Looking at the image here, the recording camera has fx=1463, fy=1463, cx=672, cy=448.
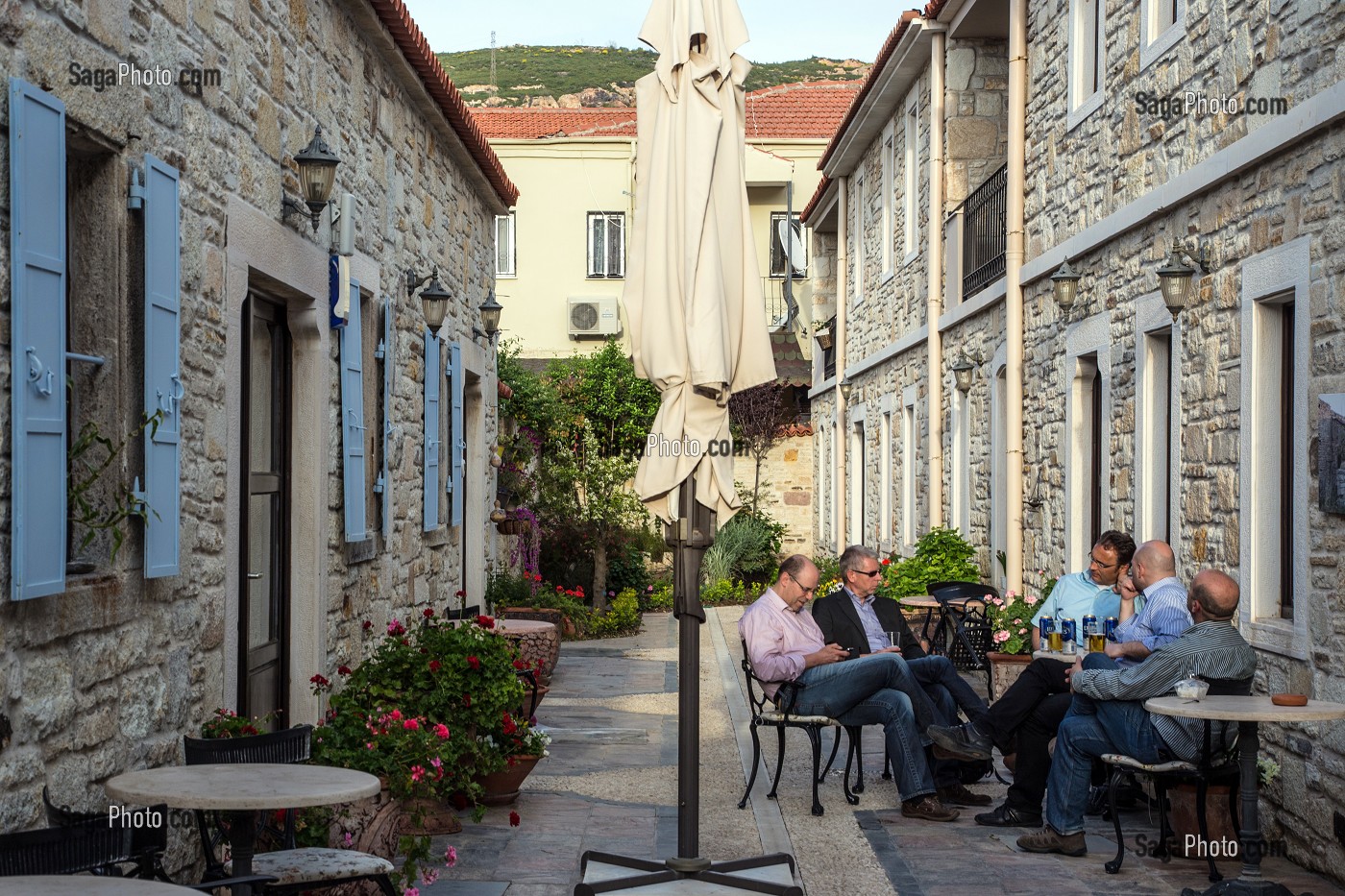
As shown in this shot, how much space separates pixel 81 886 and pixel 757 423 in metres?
20.9

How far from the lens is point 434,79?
9445 mm

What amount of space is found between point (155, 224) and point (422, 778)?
239 cm

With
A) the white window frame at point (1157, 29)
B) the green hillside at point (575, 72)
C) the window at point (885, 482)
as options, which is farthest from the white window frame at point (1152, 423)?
the green hillside at point (575, 72)

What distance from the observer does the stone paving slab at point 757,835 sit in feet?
18.4

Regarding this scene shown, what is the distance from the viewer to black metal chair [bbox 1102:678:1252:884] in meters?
5.68

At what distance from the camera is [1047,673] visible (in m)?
6.74

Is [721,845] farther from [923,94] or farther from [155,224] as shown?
[923,94]

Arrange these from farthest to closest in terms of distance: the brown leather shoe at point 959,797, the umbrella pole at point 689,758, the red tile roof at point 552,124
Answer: the red tile roof at point 552,124
the brown leather shoe at point 959,797
the umbrella pole at point 689,758

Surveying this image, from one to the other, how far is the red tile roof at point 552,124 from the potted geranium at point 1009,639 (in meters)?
16.7

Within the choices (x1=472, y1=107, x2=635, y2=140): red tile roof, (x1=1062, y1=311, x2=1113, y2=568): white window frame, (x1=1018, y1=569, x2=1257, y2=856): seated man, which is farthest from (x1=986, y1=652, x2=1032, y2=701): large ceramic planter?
(x1=472, y1=107, x2=635, y2=140): red tile roof

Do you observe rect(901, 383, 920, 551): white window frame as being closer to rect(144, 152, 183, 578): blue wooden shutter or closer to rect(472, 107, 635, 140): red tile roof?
rect(472, 107, 635, 140): red tile roof

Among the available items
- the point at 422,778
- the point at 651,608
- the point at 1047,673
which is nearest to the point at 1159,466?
the point at 1047,673

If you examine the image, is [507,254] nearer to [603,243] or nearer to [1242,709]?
[603,243]

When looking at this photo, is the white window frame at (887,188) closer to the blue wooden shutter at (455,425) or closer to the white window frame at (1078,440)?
the blue wooden shutter at (455,425)
